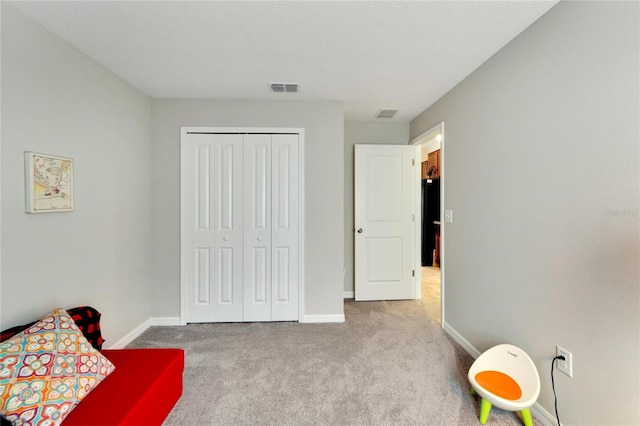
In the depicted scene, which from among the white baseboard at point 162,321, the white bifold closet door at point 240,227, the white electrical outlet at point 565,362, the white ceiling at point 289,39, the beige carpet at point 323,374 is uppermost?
the white ceiling at point 289,39

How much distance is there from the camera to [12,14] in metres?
1.58

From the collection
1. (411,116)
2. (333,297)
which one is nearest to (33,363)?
(333,297)

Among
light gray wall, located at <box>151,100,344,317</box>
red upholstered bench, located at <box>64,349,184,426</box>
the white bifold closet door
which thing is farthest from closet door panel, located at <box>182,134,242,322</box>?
red upholstered bench, located at <box>64,349,184,426</box>

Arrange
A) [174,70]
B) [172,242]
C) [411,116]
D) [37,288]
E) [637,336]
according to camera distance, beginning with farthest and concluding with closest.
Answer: [411,116], [172,242], [174,70], [37,288], [637,336]

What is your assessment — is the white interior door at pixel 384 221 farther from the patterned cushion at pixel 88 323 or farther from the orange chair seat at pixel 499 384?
the patterned cushion at pixel 88 323

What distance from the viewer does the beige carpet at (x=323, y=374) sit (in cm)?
172

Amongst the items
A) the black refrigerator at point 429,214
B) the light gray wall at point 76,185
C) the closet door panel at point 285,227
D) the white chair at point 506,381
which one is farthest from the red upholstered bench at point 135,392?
the black refrigerator at point 429,214

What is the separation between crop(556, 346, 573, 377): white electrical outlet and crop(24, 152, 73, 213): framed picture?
308 centimetres

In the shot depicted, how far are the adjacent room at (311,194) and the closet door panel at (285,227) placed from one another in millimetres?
21

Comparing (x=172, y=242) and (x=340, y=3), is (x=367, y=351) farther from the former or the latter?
(x=340, y=3)

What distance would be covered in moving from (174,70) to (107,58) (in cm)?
45

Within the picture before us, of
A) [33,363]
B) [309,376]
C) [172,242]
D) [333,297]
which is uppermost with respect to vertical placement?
[172,242]

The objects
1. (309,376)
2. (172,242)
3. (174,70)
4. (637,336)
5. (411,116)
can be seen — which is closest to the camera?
(637,336)

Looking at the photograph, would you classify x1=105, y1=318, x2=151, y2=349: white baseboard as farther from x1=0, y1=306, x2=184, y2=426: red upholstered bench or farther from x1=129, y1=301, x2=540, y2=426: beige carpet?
x1=0, y1=306, x2=184, y2=426: red upholstered bench
